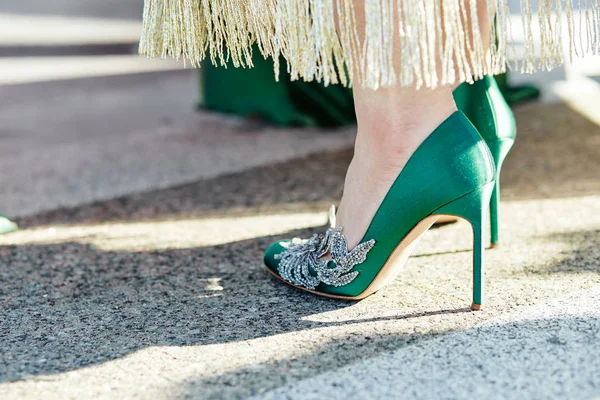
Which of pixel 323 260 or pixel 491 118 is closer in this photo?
pixel 323 260

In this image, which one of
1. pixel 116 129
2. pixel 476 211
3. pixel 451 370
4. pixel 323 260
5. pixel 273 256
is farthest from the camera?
pixel 116 129

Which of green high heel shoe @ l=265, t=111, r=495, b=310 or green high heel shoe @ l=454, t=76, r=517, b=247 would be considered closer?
green high heel shoe @ l=265, t=111, r=495, b=310

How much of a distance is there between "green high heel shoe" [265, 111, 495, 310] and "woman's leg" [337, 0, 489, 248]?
0.06 feet

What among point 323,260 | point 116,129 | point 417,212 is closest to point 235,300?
point 323,260

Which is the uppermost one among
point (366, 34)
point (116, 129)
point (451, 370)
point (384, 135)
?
point (366, 34)

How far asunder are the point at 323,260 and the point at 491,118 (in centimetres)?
54

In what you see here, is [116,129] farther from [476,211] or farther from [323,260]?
[476,211]

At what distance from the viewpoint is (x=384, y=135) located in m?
1.49

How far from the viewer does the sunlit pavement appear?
125 centimetres

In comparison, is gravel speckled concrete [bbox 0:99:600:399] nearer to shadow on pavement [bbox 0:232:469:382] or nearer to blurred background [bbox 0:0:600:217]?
shadow on pavement [bbox 0:232:469:382]

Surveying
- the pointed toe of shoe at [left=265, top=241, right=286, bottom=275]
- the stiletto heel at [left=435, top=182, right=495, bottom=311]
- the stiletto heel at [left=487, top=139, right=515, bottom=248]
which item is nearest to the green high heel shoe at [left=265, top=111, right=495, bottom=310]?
the stiletto heel at [left=435, top=182, right=495, bottom=311]

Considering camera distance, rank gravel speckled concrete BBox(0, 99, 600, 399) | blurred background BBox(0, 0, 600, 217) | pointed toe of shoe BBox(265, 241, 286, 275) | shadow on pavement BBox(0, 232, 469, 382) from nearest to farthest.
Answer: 1. gravel speckled concrete BBox(0, 99, 600, 399)
2. shadow on pavement BBox(0, 232, 469, 382)
3. pointed toe of shoe BBox(265, 241, 286, 275)
4. blurred background BBox(0, 0, 600, 217)

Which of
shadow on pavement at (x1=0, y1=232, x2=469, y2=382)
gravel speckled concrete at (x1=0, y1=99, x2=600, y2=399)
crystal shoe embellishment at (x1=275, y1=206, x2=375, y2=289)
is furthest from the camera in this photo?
crystal shoe embellishment at (x1=275, y1=206, x2=375, y2=289)

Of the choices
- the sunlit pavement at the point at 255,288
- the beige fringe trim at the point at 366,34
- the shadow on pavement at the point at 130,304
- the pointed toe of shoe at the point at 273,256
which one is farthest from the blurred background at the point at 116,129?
the beige fringe trim at the point at 366,34
